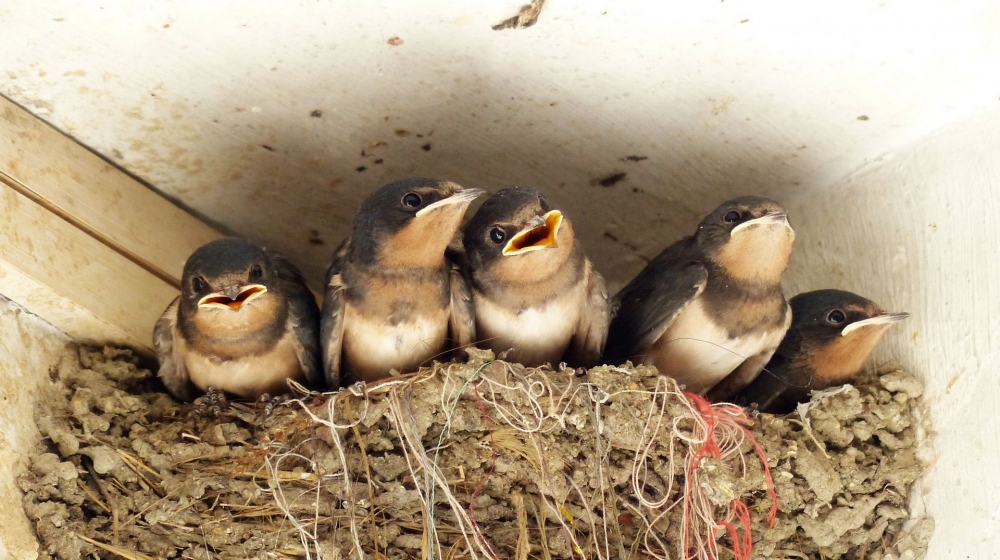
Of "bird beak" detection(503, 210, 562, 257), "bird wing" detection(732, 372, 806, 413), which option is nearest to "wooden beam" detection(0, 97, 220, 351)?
"bird beak" detection(503, 210, 562, 257)

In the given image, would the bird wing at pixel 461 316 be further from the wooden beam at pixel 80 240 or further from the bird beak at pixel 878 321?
the bird beak at pixel 878 321

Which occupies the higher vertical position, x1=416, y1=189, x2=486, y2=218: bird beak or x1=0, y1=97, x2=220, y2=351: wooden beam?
x1=416, y1=189, x2=486, y2=218: bird beak

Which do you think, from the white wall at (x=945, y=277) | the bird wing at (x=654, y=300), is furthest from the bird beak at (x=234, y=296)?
the white wall at (x=945, y=277)

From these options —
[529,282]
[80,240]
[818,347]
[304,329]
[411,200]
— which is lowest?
[818,347]

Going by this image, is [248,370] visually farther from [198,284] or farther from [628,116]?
[628,116]

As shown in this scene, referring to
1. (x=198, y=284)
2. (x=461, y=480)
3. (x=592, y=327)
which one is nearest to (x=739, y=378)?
(x=592, y=327)

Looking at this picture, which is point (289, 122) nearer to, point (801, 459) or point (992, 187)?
point (801, 459)

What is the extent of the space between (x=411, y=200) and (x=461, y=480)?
89 cm

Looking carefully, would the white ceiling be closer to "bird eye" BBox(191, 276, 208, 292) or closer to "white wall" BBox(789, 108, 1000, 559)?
"white wall" BBox(789, 108, 1000, 559)

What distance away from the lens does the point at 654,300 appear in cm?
337

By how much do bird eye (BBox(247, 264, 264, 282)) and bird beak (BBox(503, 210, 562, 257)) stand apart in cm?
78

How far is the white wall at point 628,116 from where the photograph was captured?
117 inches

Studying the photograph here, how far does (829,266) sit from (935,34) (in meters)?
1.04

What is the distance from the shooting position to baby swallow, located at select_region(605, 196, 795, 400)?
328 cm
